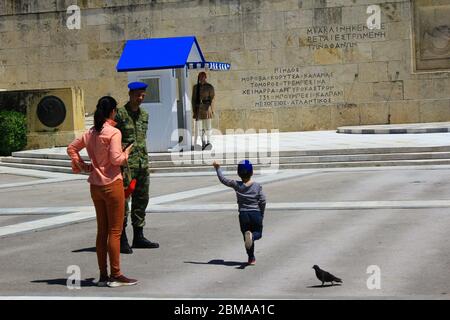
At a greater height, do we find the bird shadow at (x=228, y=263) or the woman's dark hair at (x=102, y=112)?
the woman's dark hair at (x=102, y=112)

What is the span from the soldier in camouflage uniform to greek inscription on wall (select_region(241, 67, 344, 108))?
1871 centimetres

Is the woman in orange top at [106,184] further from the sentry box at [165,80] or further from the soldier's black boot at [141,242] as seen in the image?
the sentry box at [165,80]

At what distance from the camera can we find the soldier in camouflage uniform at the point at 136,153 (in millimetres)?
9922

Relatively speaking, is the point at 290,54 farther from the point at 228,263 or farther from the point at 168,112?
the point at 228,263

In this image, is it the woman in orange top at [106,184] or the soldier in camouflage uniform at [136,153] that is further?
the soldier in camouflage uniform at [136,153]

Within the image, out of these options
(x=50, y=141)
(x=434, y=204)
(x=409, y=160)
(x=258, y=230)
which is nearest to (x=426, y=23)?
(x=409, y=160)

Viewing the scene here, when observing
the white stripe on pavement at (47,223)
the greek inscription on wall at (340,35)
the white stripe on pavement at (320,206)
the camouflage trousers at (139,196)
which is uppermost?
the greek inscription on wall at (340,35)

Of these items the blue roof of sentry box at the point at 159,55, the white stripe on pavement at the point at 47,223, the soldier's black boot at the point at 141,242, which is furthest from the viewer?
the blue roof of sentry box at the point at 159,55

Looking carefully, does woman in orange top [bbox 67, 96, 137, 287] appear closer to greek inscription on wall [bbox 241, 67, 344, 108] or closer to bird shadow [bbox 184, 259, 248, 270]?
bird shadow [bbox 184, 259, 248, 270]

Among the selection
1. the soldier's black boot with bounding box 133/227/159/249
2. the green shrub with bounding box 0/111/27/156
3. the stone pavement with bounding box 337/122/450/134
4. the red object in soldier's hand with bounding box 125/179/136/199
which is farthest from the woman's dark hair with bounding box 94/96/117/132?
the green shrub with bounding box 0/111/27/156

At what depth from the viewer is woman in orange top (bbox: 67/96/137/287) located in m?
8.26

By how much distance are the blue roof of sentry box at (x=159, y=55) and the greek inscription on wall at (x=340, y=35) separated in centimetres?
715

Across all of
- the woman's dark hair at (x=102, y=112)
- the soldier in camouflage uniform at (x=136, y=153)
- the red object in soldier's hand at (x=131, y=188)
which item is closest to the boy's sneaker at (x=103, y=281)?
the red object in soldier's hand at (x=131, y=188)
